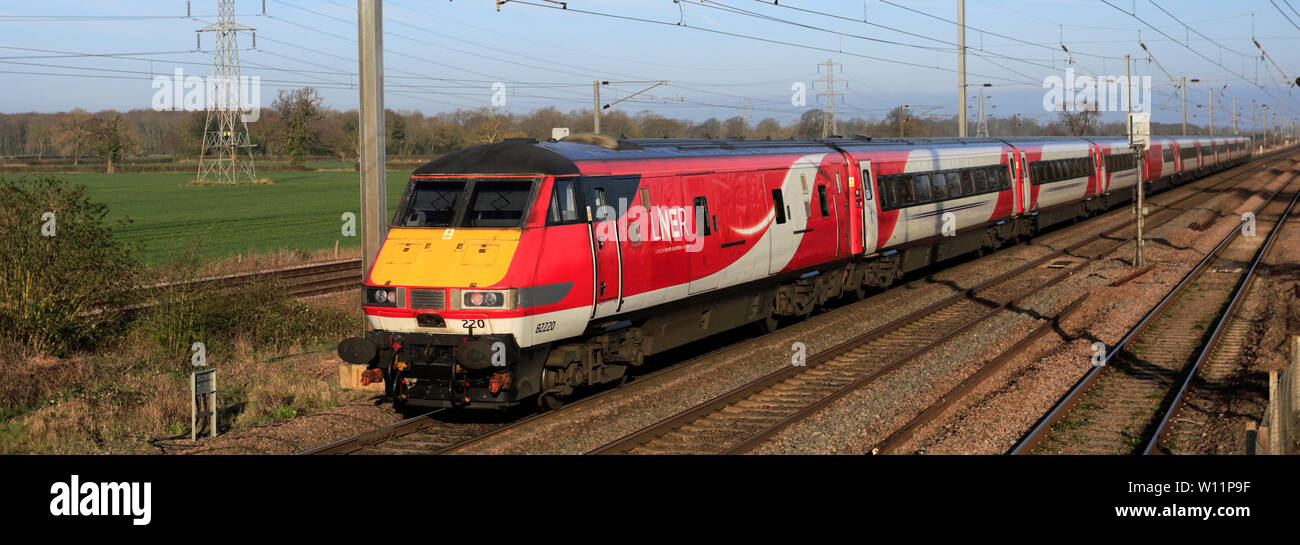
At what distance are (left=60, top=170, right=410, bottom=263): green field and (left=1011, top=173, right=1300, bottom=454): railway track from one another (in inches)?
712

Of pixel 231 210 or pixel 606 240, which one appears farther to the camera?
pixel 231 210

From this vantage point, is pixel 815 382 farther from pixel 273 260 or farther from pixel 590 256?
pixel 273 260

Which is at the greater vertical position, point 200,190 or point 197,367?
point 200,190

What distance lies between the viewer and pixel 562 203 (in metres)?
12.3

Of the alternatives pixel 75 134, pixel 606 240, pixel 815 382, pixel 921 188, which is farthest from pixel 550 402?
pixel 75 134

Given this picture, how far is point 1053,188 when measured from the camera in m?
32.3

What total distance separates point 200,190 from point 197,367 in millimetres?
65518

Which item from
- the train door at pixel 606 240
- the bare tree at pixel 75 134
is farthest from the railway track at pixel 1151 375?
the bare tree at pixel 75 134

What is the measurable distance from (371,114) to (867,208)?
10091mm

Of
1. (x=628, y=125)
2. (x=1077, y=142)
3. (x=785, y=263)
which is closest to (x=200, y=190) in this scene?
(x=628, y=125)

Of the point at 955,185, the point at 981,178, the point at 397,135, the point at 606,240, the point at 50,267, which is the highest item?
the point at 397,135

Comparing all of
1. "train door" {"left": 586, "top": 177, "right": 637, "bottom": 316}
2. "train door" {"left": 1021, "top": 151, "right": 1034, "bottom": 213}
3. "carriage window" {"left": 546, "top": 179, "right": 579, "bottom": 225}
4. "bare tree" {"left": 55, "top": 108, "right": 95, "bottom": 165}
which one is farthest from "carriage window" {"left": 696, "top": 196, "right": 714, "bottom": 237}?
"bare tree" {"left": 55, "top": 108, "right": 95, "bottom": 165}

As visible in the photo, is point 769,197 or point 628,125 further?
point 628,125

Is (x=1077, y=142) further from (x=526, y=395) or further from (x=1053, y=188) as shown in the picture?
(x=526, y=395)
